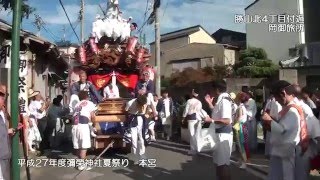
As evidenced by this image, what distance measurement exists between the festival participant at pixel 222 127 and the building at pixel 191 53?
25.7 metres

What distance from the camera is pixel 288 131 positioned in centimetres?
555

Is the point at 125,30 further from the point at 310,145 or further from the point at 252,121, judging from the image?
the point at 310,145

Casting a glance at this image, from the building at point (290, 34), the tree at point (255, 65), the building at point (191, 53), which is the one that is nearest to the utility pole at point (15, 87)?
the building at point (290, 34)

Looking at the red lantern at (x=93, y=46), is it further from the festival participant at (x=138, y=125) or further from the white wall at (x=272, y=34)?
the white wall at (x=272, y=34)

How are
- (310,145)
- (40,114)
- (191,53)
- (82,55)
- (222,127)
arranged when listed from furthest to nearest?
(191,53), (82,55), (40,114), (222,127), (310,145)

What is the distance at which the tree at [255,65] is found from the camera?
1020 inches

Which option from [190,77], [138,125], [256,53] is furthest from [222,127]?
[190,77]

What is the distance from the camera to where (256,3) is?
28.3 meters

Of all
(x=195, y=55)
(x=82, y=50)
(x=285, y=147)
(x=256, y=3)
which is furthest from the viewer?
(x=195, y=55)

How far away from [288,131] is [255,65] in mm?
21463

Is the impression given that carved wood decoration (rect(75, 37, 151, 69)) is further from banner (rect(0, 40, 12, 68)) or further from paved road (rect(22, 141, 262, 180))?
paved road (rect(22, 141, 262, 180))

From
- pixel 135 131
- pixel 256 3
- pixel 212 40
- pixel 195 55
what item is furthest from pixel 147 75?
pixel 212 40

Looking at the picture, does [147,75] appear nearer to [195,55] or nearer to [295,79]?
[295,79]

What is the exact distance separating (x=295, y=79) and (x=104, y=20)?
379 inches
